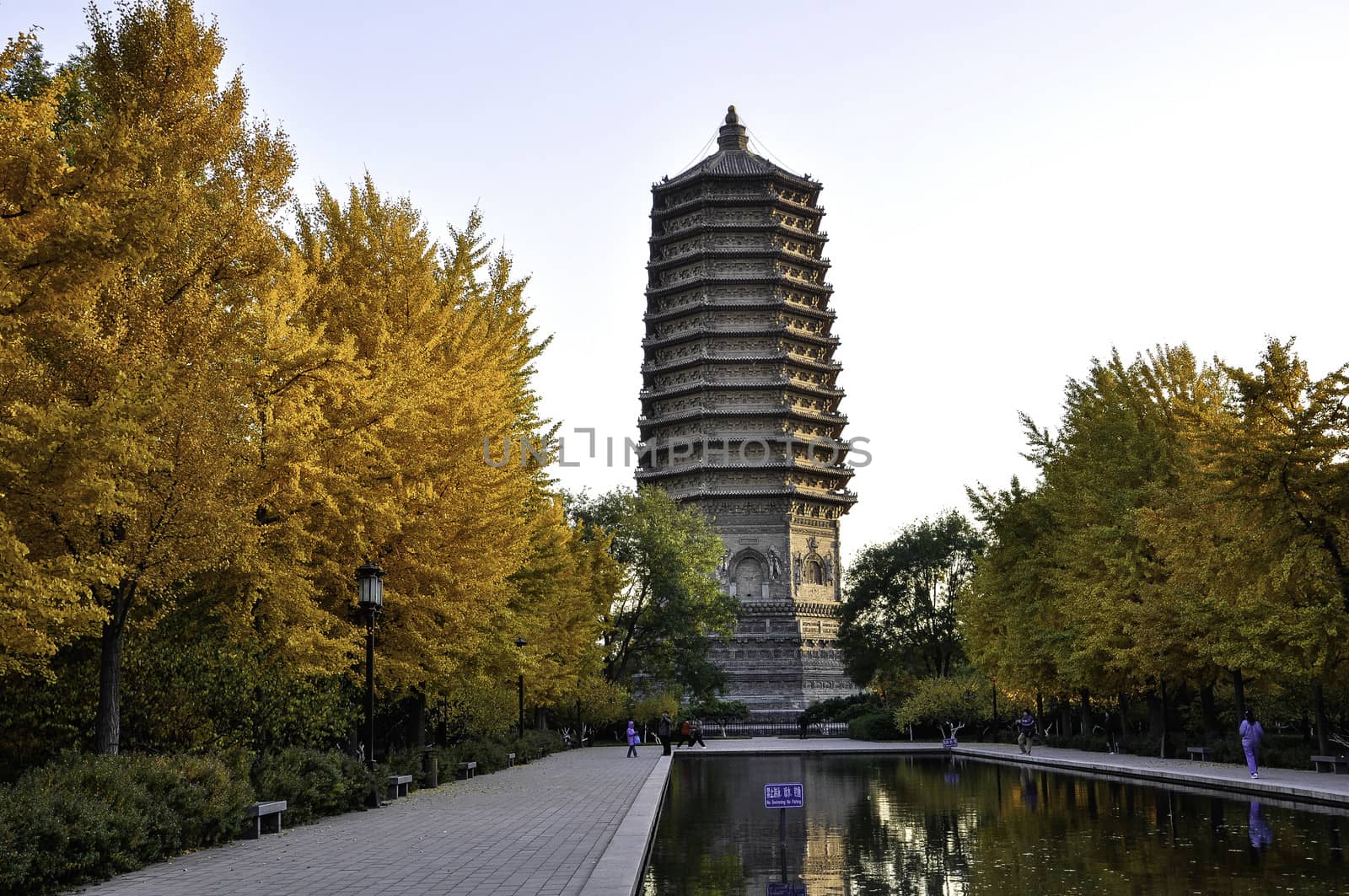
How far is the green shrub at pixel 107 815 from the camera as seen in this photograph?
9812mm

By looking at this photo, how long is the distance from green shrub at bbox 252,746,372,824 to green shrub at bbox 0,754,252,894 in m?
1.04

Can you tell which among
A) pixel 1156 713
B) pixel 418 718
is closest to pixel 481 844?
pixel 418 718

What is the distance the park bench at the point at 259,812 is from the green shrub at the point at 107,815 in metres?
0.13

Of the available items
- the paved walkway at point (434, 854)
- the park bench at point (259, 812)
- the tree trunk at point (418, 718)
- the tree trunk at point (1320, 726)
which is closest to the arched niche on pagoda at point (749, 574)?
the tree trunk at point (418, 718)

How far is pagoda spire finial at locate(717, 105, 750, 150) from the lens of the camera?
7356 cm

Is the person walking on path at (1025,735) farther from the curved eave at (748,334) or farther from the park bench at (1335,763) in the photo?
the curved eave at (748,334)

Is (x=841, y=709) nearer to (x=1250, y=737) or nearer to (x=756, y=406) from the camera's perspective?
(x=756, y=406)

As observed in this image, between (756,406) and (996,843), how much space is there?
51726mm

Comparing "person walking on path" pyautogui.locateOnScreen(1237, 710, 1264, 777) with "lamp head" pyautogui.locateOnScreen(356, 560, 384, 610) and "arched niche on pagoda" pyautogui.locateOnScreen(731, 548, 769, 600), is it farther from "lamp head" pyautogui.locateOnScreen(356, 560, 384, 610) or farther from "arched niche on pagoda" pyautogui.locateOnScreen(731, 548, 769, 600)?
"arched niche on pagoda" pyautogui.locateOnScreen(731, 548, 769, 600)

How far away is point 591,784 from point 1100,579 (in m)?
16.6

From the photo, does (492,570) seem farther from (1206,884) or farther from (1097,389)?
(1097,389)

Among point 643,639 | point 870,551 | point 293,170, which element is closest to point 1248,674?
point 293,170

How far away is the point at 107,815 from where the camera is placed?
434 inches

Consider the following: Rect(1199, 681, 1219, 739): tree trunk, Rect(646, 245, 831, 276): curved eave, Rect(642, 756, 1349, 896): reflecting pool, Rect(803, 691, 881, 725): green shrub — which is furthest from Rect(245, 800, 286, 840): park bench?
Rect(646, 245, 831, 276): curved eave
